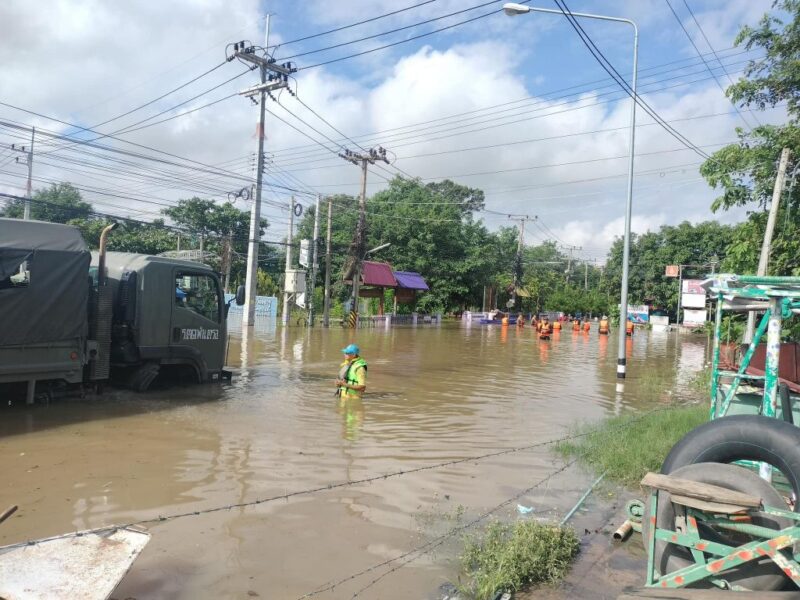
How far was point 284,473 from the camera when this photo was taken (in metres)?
6.55

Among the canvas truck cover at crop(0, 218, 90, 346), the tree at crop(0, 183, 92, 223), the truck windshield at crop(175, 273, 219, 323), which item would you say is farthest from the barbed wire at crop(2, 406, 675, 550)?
the tree at crop(0, 183, 92, 223)

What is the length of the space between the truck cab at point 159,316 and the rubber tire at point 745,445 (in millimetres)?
8067

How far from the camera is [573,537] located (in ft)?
15.0

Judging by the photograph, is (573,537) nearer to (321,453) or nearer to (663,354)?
(321,453)

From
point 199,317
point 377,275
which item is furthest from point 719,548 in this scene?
point 377,275

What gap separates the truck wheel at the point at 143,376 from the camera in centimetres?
973

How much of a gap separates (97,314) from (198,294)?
6.08 ft

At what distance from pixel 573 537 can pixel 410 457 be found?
3152mm

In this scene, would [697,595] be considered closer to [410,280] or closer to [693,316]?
[410,280]

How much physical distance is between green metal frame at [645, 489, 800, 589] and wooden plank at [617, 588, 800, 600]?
139mm

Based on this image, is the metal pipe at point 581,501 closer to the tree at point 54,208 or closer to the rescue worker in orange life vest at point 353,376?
the rescue worker in orange life vest at point 353,376

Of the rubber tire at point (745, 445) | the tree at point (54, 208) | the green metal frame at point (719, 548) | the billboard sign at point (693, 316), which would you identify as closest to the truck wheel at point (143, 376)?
the rubber tire at point (745, 445)

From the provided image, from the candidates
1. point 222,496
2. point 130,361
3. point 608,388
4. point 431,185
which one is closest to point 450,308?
point 431,185

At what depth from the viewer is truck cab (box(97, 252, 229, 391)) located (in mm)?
9422
